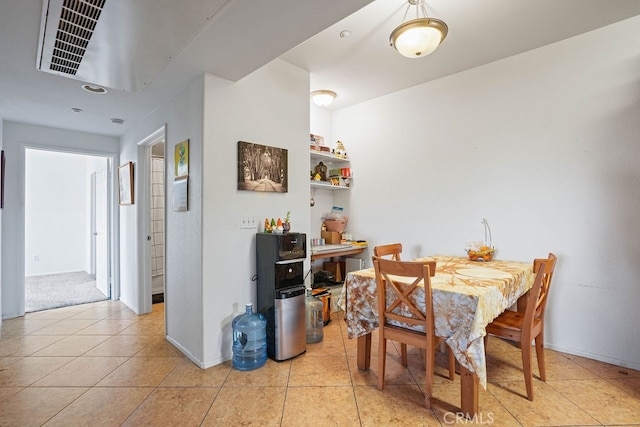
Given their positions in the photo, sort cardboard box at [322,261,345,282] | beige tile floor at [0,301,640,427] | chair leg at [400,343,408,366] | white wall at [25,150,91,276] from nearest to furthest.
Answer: beige tile floor at [0,301,640,427] < chair leg at [400,343,408,366] < cardboard box at [322,261,345,282] < white wall at [25,150,91,276]

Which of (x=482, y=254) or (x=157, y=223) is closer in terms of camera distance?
(x=482, y=254)

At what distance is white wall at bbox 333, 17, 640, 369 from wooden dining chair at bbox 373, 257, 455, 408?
140 centimetres

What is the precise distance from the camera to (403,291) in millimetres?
1919

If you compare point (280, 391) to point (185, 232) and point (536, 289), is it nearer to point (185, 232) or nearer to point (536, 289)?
point (185, 232)

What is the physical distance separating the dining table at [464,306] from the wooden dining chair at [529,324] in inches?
5.1

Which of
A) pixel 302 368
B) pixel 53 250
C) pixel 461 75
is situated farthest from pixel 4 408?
pixel 53 250

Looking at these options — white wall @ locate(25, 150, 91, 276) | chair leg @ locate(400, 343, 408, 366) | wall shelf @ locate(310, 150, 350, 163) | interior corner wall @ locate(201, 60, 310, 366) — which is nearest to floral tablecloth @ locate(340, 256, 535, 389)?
chair leg @ locate(400, 343, 408, 366)

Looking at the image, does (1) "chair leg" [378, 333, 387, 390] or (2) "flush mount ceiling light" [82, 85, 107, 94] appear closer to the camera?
(1) "chair leg" [378, 333, 387, 390]

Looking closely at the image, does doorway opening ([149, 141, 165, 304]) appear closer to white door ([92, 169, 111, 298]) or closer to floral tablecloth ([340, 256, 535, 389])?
white door ([92, 169, 111, 298])

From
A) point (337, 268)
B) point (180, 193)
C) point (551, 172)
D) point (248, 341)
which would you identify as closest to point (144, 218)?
point (180, 193)

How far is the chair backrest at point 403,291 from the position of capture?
1805 millimetres

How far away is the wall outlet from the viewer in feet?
8.54

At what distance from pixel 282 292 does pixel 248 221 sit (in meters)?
0.66

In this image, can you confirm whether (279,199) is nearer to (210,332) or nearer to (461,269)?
(210,332)
